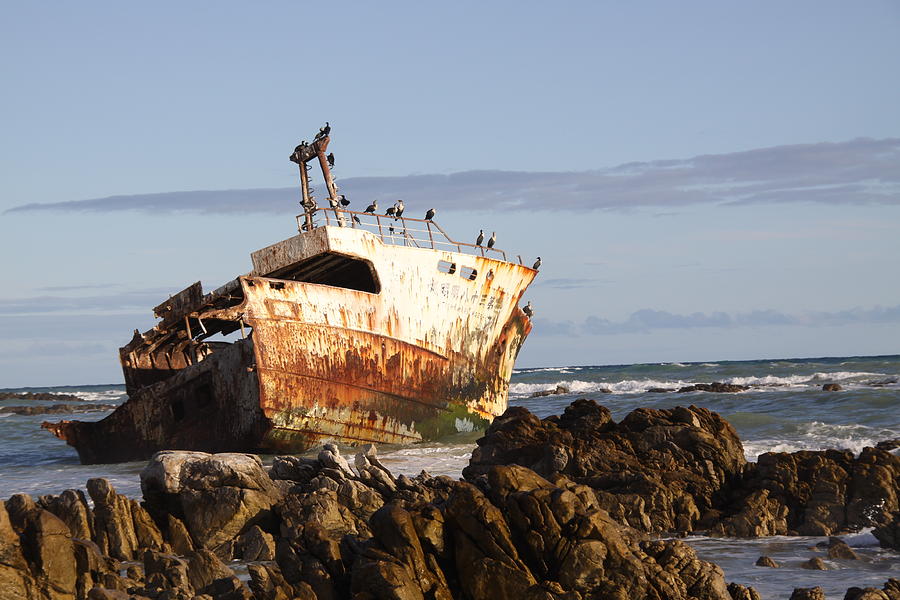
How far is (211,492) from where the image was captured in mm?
11828

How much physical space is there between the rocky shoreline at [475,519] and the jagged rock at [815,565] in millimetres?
742

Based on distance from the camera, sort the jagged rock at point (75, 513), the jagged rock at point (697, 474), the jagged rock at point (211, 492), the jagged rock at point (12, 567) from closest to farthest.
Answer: the jagged rock at point (12, 567) → the jagged rock at point (75, 513) → the jagged rock at point (211, 492) → the jagged rock at point (697, 474)

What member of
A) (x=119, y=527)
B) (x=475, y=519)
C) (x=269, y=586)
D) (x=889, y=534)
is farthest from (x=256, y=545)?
(x=889, y=534)

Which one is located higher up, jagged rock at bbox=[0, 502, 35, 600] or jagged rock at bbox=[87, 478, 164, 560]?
jagged rock at bbox=[0, 502, 35, 600]

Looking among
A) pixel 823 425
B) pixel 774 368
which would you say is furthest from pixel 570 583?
pixel 774 368

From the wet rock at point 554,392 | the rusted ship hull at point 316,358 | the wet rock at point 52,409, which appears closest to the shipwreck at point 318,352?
the rusted ship hull at point 316,358

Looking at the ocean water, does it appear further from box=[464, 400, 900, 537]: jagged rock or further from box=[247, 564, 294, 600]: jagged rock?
Result: box=[247, 564, 294, 600]: jagged rock

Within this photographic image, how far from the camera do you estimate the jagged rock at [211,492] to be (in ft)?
37.7

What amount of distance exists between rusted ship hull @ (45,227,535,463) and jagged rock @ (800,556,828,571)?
1173 cm

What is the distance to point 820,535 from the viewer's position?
11859mm

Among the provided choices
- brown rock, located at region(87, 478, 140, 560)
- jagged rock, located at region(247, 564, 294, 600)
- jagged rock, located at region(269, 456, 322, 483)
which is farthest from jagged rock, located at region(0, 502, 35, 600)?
jagged rock, located at region(269, 456, 322, 483)

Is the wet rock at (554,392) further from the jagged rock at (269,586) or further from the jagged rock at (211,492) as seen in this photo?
the jagged rock at (269,586)

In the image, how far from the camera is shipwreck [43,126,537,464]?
793 inches

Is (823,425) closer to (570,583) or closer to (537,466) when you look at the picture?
(537,466)
